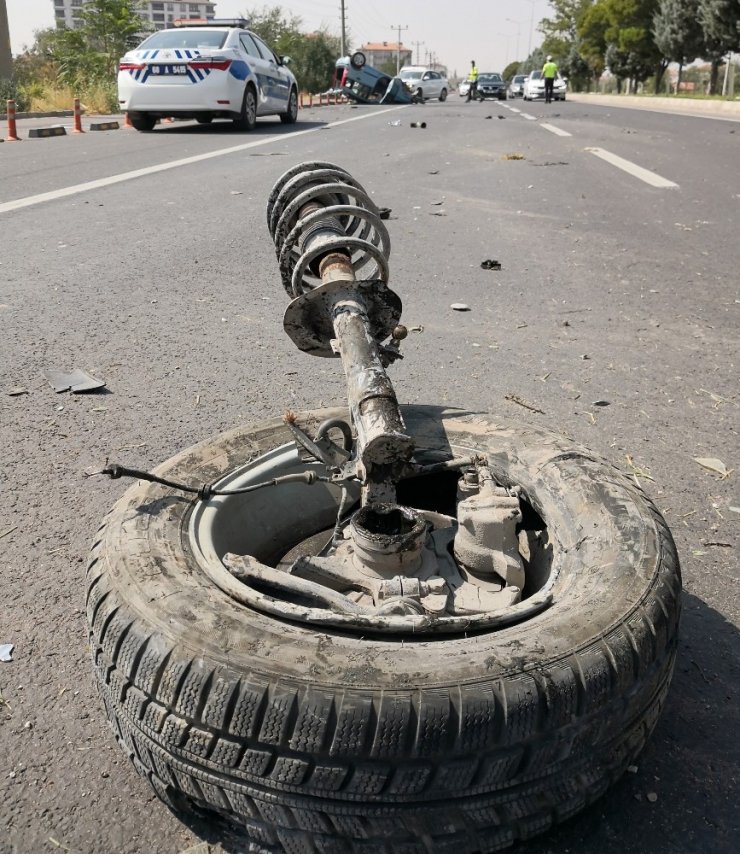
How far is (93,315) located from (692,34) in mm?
46229

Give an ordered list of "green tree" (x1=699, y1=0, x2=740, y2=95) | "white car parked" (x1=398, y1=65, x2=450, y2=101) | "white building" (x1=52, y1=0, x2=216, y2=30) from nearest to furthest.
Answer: "green tree" (x1=699, y1=0, x2=740, y2=95)
"white car parked" (x1=398, y1=65, x2=450, y2=101)
"white building" (x1=52, y1=0, x2=216, y2=30)

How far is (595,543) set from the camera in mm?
1860

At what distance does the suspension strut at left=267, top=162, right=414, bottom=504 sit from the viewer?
186 cm

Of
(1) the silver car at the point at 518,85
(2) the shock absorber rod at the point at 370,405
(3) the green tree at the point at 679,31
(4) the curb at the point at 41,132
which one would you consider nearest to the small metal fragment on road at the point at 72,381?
(2) the shock absorber rod at the point at 370,405

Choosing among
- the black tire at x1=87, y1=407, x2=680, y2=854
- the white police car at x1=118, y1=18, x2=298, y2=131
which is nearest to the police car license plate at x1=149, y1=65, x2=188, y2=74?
the white police car at x1=118, y1=18, x2=298, y2=131

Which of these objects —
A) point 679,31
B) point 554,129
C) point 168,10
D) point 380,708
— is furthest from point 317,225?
point 168,10

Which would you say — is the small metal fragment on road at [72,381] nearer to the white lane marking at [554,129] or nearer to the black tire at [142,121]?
the black tire at [142,121]

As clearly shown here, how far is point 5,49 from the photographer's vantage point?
3384 cm

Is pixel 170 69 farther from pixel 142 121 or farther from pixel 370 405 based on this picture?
pixel 370 405

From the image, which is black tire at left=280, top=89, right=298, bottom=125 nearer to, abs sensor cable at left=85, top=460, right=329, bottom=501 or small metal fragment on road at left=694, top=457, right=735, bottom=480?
small metal fragment on road at left=694, top=457, right=735, bottom=480

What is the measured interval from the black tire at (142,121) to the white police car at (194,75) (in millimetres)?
23

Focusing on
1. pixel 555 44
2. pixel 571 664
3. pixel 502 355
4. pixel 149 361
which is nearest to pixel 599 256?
pixel 502 355

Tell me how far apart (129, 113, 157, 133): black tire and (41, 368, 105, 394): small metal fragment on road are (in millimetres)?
14489

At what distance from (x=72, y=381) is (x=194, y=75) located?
507 inches
